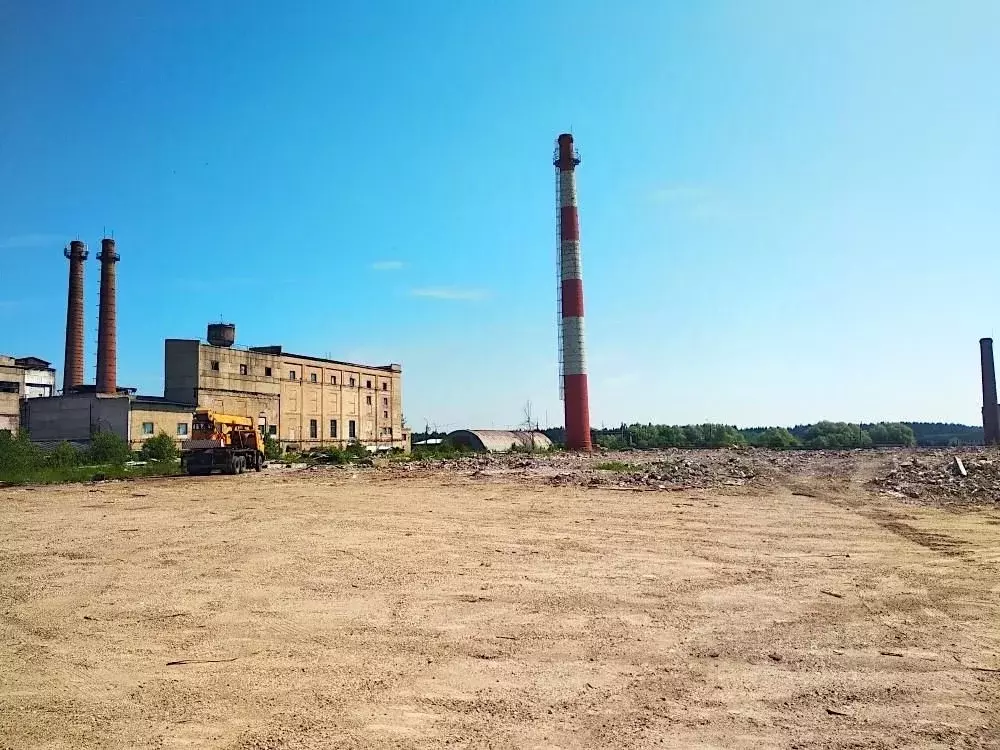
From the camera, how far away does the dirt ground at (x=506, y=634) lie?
4.18m

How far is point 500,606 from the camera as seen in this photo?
688cm

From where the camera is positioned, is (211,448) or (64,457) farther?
(64,457)

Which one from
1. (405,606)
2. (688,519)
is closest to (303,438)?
(688,519)

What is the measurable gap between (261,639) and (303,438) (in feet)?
163


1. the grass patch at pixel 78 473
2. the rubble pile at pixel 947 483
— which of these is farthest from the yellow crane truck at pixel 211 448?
the rubble pile at pixel 947 483

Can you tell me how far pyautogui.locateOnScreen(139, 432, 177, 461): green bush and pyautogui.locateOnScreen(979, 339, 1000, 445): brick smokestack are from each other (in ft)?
159

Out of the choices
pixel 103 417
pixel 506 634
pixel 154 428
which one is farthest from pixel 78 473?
pixel 506 634

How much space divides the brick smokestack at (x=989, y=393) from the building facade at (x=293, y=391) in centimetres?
4401

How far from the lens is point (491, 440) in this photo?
45.6 m

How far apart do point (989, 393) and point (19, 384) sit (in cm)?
6283

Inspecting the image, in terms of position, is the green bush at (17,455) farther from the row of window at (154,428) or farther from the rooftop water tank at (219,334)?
the rooftop water tank at (219,334)

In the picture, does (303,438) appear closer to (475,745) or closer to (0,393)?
(0,393)

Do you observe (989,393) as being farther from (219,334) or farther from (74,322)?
(74,322)

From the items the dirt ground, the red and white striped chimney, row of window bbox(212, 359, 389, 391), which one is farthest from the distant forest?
the dirt ground
